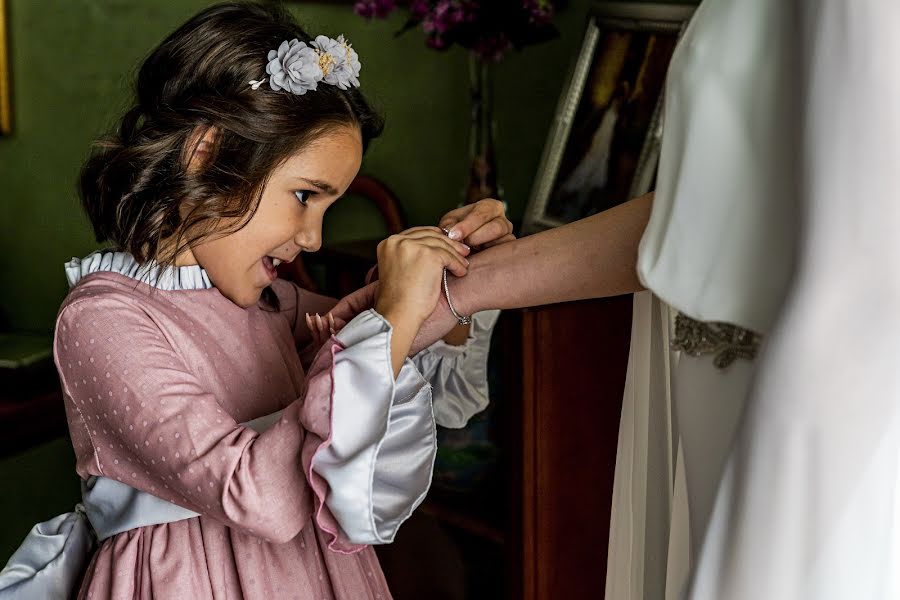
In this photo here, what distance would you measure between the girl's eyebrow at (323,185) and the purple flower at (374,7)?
95 cm

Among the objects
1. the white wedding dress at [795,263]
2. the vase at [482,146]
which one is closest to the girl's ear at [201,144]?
the white wedding dress at [795,263]

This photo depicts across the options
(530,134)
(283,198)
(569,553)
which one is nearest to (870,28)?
(283,198)

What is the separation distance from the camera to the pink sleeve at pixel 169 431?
1.02 m

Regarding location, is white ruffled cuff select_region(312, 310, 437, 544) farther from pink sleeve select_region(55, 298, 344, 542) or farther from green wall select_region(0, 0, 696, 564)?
green wall select_region(0, 0, 696, 564)

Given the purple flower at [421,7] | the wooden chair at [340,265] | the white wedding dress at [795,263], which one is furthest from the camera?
the purple flower at [421,7]

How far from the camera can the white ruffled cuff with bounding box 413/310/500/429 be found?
1404 mm

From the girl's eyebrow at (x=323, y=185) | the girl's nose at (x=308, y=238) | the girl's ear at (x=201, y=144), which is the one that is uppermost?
the girl's ear at (x=201, y=144)

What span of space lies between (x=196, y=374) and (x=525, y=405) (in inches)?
18.7

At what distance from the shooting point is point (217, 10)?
1.22m

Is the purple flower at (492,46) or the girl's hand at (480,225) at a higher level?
the purple flower at (492,46)

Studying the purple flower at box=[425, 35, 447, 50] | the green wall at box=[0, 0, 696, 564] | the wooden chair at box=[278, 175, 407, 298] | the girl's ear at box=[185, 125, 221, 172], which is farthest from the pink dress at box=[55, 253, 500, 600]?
the green wall at box=[0, 0, 696, 564]

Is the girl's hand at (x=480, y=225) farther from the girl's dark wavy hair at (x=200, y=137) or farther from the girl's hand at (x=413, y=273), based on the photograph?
the girl's dark wavy hair at (x=200, y=137)

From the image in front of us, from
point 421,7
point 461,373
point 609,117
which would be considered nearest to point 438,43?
point 421,7

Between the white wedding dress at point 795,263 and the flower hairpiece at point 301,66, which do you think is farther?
the flower hairpiece at point 301,66
